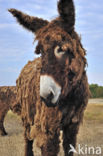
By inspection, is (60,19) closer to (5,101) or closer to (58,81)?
(58,81)

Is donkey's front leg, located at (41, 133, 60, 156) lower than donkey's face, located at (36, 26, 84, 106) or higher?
lower

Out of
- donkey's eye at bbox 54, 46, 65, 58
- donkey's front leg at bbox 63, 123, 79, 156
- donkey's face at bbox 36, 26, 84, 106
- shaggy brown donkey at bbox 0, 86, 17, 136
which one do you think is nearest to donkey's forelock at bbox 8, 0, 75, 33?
donkey's face at bbox 36, 26, 84, 106

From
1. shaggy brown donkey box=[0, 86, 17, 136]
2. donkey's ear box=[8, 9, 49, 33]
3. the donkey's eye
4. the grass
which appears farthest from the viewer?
shaggy brown donkey box=[0, 86, 17, 136]

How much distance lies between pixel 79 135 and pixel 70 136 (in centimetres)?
A: 453

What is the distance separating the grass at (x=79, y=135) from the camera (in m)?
7.06

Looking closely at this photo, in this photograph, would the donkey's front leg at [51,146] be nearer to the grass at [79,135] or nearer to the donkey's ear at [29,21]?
the grass at [79,135]

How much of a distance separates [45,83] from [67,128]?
4.80 ft

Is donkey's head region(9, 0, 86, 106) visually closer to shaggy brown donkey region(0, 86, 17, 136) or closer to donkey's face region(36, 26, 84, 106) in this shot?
donkey's face region(36, 26, 84, 106)

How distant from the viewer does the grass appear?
706cm

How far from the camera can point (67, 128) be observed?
4.36 meters

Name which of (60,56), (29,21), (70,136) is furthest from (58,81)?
(70,136)

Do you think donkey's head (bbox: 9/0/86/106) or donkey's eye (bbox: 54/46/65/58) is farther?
donkey's eye (bbox: 54/46/65/58)

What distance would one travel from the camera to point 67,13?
3447 mm

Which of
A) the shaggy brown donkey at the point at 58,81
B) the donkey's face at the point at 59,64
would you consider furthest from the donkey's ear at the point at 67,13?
the donkey's face at the point at 59,64
